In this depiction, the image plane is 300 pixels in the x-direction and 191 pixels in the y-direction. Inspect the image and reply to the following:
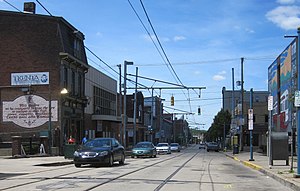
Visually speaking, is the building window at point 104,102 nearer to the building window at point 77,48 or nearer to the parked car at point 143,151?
the building window at point 77,48

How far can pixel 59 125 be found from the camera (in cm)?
3881

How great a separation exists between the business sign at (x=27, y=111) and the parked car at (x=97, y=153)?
16.2 metres

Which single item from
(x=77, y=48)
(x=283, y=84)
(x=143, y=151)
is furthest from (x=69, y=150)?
(x=77, y=48)

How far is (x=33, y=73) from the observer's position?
131ft

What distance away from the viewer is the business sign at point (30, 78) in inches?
1556

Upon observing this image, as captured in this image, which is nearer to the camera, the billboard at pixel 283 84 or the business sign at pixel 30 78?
the billboard at pixel 283 84

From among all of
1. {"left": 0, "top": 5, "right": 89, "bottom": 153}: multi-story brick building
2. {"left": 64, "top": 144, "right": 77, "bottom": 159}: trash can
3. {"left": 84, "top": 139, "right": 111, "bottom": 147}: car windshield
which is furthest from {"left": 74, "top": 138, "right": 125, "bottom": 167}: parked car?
{"left": 0, "top": 5, "right": 89, "bottom": 153}: multi-story brick building

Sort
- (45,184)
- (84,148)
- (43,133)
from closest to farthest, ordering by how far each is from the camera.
A: 1. (45,184)
2. (84,148)
3. (43,133)

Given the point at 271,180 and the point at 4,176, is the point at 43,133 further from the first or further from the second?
the point at 271,180

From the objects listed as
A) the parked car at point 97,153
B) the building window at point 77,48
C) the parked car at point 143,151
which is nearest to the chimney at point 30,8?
the building window at point 77,48

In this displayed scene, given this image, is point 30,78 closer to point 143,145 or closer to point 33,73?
point 33,73

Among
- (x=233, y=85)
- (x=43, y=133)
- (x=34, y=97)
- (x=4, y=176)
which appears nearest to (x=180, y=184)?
(x=4, y=176)

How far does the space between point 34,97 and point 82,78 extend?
7.28 metres

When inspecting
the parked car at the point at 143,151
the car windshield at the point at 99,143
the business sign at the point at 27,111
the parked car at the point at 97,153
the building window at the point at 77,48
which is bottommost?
the parked car at the point at 143,151
